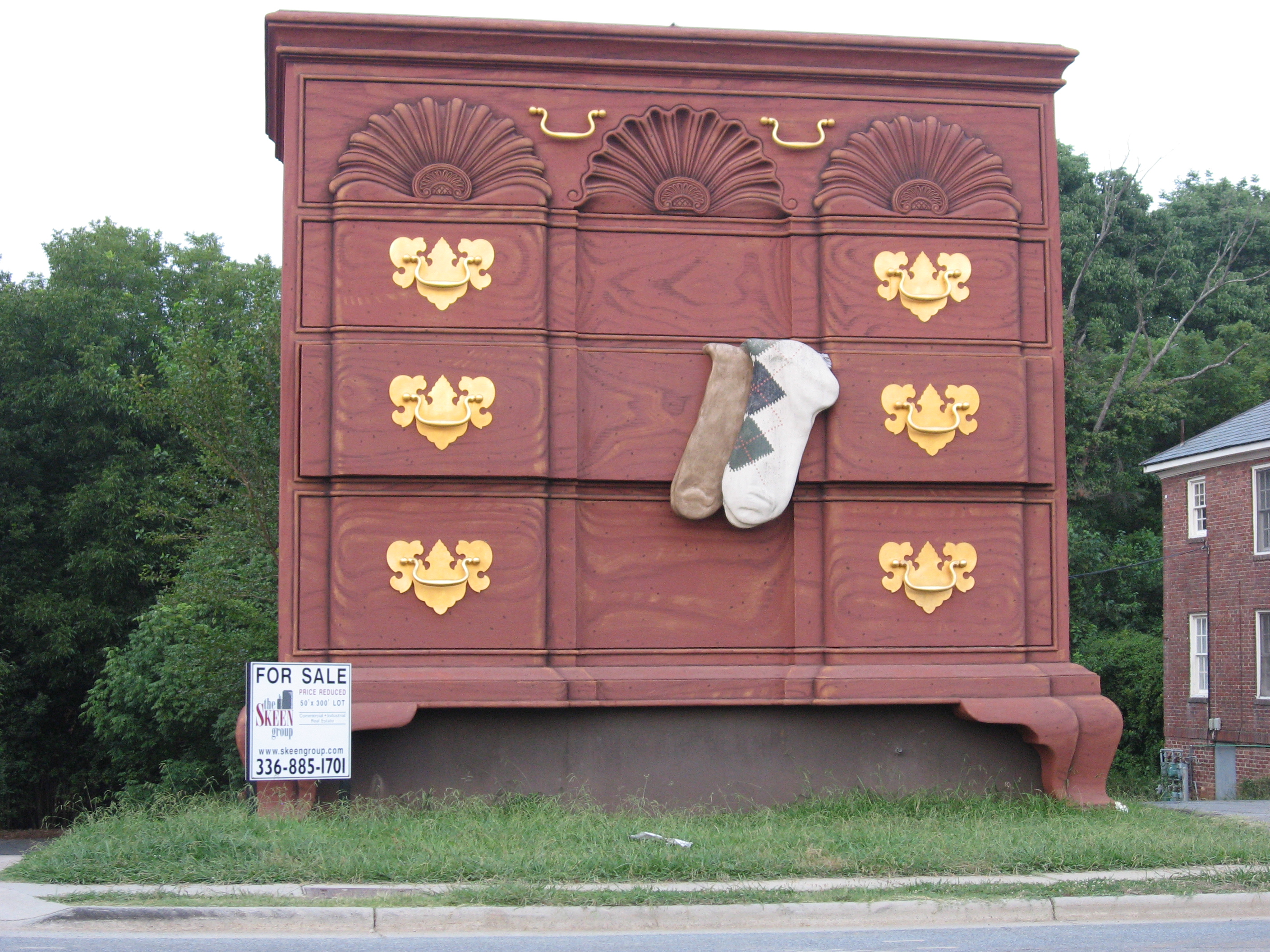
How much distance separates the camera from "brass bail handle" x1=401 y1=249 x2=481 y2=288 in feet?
35.9

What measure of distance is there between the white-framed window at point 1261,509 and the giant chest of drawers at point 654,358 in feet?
61.2

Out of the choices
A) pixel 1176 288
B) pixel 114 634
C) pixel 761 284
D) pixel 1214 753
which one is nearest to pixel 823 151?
pixel 761 284

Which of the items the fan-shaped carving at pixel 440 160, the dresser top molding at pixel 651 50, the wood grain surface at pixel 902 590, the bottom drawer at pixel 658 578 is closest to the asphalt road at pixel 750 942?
the bottom drawer at pixel 658 578

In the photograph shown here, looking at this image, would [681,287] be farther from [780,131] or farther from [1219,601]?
[1219,601]

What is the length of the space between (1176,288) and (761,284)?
35.6 m

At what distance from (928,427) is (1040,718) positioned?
2340 mm

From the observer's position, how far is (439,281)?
35.9 ft

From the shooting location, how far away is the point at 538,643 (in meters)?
10.8

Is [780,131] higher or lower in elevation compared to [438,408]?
higher

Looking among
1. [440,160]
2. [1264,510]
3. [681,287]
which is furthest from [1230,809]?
[1264,510]

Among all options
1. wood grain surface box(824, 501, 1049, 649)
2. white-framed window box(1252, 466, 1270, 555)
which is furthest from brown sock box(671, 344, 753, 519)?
white-framed window box(1252, 466, 1270, 555)

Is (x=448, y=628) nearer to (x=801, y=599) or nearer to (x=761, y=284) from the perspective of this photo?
(x=801, y=599)

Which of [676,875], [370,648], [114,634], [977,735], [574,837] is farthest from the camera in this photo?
[114,634]

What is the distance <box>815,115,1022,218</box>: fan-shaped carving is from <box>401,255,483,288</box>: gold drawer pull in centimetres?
275
